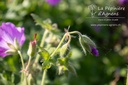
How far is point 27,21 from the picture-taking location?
253 cm

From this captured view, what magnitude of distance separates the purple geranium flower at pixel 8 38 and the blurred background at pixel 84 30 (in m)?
0.75

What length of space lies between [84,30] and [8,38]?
61.3 inches

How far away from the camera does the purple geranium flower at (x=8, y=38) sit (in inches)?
54.9

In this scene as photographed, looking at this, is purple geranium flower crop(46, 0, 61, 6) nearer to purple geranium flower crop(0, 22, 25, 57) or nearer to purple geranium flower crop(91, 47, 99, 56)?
purple geranium flower crop(0, 22, 25, 57)

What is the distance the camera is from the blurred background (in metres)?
2.42

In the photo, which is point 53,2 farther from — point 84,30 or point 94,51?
point 94,51

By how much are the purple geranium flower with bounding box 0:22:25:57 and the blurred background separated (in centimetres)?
75

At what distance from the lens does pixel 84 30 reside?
2.93 metres

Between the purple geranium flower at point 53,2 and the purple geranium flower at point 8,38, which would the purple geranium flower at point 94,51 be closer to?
the purple geranium flower at point 8,38

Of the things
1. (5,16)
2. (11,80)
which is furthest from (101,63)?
(11,80)

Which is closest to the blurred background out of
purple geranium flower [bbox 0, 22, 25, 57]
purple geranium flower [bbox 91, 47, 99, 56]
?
purple geranium flower [bbox 0, 22, 25, 57]

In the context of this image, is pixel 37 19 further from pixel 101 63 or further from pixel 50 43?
pixel 101 63

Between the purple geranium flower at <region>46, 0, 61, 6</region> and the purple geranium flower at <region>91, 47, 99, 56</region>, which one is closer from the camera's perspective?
the purple geranium flower at <region>91, 47, 99, 56</region>

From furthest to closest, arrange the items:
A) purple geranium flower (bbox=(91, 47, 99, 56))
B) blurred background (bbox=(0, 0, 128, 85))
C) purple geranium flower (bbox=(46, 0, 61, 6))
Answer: purple geranium flower (bbox=(46, 0, 61, 6)) < blurred background (bbox=(0, 0, 128, 85)) < purple geranium flower (bbox=(91, 47, 99, 56))
